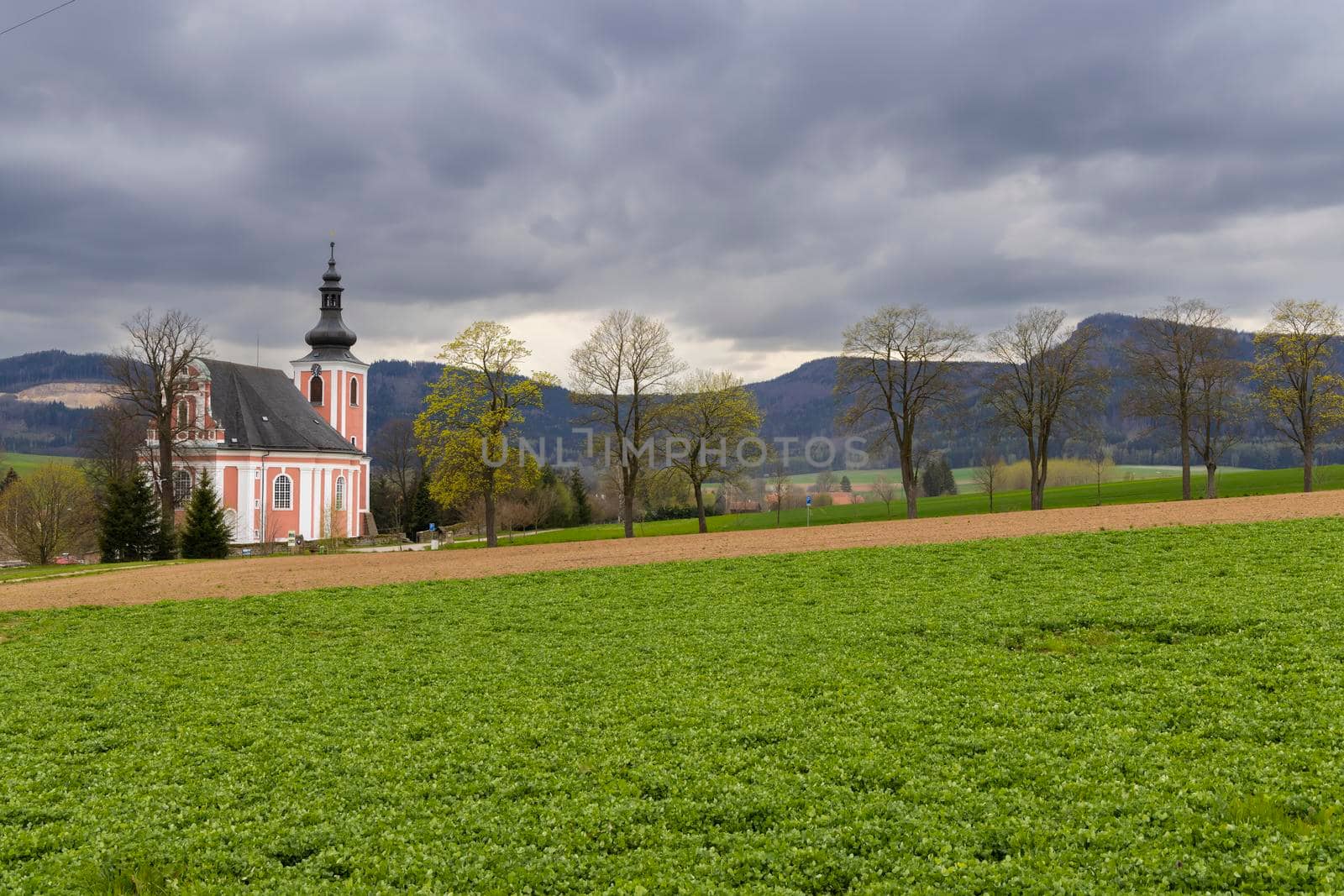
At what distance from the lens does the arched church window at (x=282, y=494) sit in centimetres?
7769

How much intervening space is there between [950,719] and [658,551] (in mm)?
25295

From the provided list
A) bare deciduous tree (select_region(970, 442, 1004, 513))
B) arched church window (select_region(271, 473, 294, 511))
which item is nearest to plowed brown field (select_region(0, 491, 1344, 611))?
arched church window (select_region(271, 473, 294, 511))

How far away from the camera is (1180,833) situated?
8055 mm

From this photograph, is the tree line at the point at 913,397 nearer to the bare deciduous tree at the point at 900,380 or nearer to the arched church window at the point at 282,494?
the bare deciduous tree at the point at 900,380

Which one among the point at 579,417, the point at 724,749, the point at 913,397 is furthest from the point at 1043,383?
the point at 724,749

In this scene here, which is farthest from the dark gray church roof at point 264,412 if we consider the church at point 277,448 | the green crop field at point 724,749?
the green crop field at point 724,749

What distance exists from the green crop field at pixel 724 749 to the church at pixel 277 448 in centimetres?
5762

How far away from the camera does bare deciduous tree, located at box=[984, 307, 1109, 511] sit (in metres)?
55.4

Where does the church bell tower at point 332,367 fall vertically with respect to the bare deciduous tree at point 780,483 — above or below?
above

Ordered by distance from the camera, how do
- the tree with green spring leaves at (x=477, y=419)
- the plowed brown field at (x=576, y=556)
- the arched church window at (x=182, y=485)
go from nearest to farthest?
the plowed brown field at (x=576, y=556)
the tree with green spring leaves at (x=477, y=419)
the arched church window at (x=182, y=485)

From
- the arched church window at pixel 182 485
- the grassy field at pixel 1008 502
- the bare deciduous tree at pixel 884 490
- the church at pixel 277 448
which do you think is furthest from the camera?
the bare deciduous tree at pixel 884 490

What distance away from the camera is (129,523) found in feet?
187

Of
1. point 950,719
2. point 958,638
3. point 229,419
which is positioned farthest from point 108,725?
point 229,419

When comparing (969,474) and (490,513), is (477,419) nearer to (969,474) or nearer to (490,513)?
(490,513)
